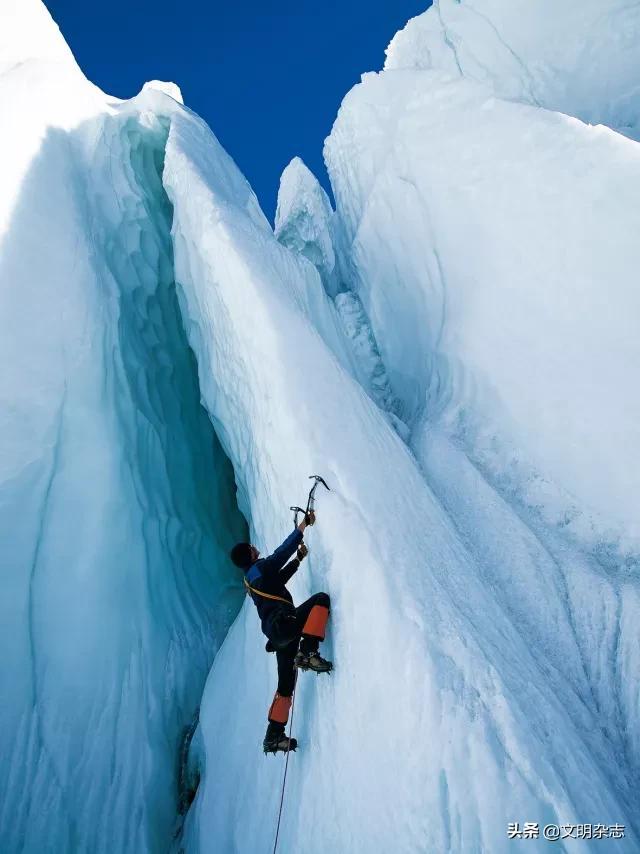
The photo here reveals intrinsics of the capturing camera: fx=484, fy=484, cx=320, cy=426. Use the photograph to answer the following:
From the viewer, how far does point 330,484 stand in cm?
319

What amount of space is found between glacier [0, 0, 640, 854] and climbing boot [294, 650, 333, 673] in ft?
0.43

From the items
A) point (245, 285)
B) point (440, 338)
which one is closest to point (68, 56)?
point (245, 285)

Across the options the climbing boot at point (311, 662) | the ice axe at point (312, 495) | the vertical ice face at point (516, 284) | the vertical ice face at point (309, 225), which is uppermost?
the vertical ice face at point (309, 225)

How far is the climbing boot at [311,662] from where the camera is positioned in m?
2.64

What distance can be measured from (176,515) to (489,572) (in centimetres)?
318

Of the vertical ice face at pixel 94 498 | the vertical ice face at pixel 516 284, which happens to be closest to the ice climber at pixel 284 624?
the vertical ice face at pixel 94 498

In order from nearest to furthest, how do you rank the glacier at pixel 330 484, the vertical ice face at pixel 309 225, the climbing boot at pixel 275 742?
the glacier at pixel 330 484, the climbing boot at pixel 275 742, the vertical ice face at pixel 309 225

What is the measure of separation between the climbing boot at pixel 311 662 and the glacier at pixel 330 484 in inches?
5.1

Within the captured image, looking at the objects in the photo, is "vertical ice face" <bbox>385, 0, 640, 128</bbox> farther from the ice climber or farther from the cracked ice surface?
the ice climber

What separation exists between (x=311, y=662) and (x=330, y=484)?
107 cm

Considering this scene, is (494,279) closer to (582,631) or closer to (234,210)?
(234,210)

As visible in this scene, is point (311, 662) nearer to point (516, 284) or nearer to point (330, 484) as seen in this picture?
point (330, 484)

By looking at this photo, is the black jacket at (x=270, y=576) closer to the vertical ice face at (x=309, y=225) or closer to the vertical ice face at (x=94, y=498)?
the vertical ice face at (x=94, y=498)

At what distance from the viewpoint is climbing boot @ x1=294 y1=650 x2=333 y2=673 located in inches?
104
